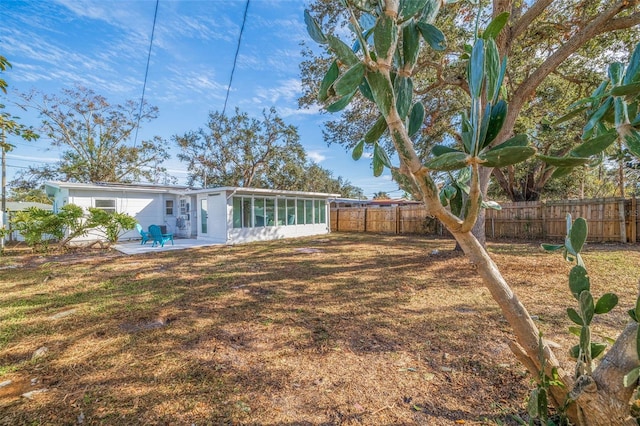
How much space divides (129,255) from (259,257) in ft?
14.0

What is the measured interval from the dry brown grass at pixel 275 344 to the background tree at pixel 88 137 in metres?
14.7

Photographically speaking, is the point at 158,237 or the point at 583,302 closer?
the point at 583,302

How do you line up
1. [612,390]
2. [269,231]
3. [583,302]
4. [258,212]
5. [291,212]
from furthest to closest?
[291,212] < [269,231] < [258,212] < [583,302] < [612,390]

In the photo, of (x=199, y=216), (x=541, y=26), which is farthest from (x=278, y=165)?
(x=541, y=26)

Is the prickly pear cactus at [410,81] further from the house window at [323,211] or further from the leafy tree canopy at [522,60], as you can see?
the house window at [323,211]

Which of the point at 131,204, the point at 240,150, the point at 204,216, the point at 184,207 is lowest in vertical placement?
the point at 204,216

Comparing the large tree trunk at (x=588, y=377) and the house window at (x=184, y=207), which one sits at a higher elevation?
the house window at (x=184, y=207)

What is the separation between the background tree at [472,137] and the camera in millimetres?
1068

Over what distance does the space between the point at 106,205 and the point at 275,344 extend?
1266 cm

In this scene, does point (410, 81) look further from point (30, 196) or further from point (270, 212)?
point (30, 196)

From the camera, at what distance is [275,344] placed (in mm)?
2992

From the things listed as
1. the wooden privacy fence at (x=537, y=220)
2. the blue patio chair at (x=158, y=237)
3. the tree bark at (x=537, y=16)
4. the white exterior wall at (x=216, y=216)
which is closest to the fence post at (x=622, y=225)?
the wooden privacy fence at (x=537, y=220)

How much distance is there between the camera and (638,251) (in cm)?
757

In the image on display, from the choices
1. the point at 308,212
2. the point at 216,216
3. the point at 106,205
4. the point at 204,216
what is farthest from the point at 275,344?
the point at 106,205
